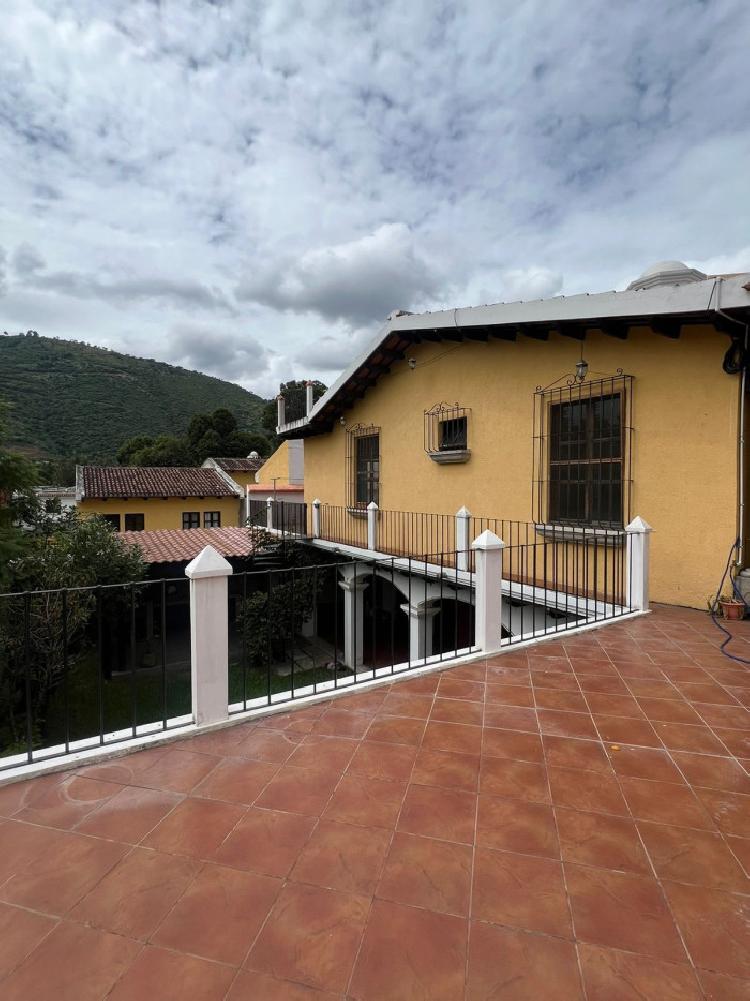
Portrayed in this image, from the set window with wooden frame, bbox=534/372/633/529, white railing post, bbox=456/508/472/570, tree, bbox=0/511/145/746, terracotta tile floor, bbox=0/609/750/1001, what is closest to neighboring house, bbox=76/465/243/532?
tree, bbox=0/511/145/746

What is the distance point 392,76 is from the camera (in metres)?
6.13

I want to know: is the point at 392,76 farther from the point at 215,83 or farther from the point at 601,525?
the point at 601,525

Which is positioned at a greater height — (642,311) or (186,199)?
(186,199)

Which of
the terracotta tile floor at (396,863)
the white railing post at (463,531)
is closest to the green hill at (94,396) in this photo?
the white railing post at (463,531)

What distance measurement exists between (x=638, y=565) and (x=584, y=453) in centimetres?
169

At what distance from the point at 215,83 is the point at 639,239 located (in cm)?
657

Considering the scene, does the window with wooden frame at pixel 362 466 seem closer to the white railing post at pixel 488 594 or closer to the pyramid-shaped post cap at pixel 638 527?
the pyramid-shaped post cap at pixel 638 527

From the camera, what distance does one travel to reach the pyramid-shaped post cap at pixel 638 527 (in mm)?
5125

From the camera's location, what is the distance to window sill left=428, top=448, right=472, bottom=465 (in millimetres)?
7785

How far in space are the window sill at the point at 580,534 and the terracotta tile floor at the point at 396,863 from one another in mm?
2852

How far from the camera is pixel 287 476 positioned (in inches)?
709

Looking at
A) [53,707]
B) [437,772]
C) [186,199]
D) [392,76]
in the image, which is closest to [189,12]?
[392,76]

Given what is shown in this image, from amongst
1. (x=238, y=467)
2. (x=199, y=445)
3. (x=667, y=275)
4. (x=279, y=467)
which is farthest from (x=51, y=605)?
(x=199, y=445)

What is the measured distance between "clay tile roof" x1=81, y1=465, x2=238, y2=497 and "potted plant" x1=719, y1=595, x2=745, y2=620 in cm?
2060
